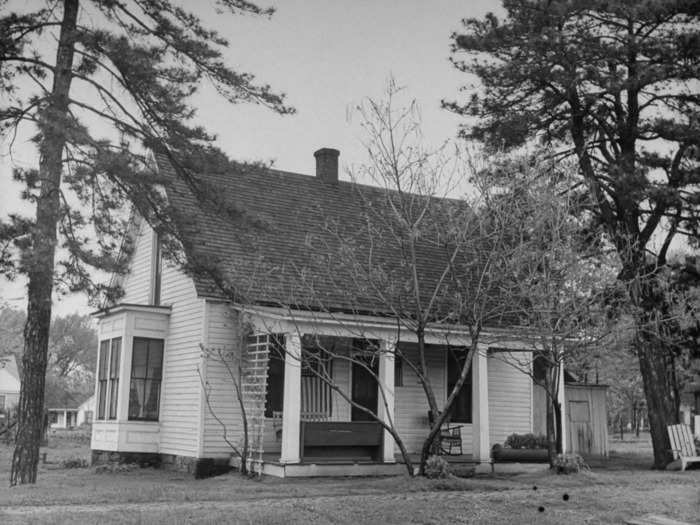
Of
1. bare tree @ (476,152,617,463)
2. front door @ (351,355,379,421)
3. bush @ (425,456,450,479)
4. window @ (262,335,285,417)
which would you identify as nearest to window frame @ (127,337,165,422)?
window @ (262,335,285,417)

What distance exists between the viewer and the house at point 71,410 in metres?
83.0

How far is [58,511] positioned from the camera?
10.9 metres

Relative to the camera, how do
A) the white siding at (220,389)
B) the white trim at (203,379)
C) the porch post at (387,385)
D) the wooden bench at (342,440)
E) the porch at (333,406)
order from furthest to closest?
the white siding at (220,389) → the white trim at (203,379) → the porch post at (387,385) → the wooden bench at (342,440) → the porch at (333,406)

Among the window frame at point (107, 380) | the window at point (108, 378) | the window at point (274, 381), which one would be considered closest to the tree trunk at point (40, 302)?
the window at point (274, 381)

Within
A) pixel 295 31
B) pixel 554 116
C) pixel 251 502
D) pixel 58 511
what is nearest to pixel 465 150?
pixel 295 31

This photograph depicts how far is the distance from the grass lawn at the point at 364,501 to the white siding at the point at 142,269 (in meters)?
6.90

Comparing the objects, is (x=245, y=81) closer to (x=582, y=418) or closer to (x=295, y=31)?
(x=295, y=31)

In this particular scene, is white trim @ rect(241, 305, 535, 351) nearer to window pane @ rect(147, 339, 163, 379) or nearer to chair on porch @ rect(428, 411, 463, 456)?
chair on porch @ rect(428, 411, 463, 456)

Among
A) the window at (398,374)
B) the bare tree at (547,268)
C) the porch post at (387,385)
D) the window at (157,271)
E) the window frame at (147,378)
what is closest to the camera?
the bare tree at (547,268)

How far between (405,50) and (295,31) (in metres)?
2.36

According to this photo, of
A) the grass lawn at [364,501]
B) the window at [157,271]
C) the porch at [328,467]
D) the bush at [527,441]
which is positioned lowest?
the grass lawn at [364,501]

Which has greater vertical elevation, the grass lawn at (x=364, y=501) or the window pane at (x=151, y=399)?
the window pane at (x=151, y=399)

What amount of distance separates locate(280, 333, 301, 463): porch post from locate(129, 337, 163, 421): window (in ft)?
16.0

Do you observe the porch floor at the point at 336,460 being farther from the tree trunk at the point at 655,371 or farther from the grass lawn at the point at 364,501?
the tree trunk at the point at 655,371
